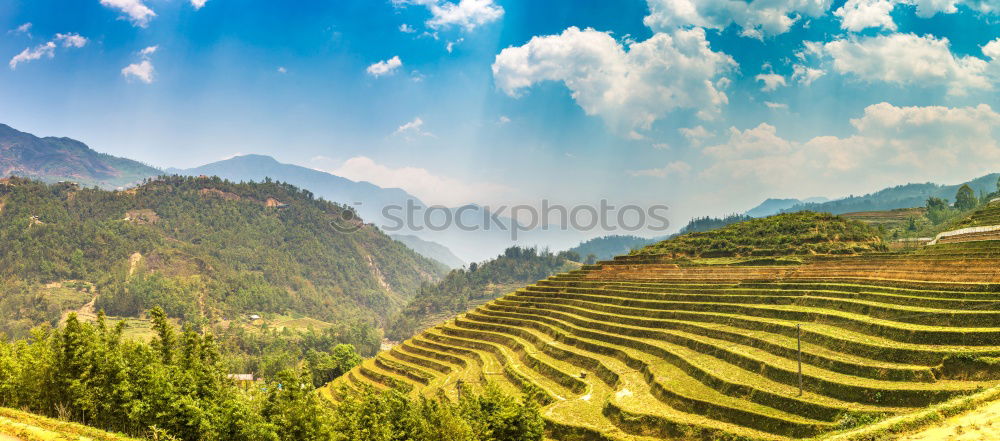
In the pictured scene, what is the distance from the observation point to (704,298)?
36188mm

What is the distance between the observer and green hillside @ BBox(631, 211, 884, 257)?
148ft

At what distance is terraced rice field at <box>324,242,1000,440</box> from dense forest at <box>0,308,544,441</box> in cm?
308

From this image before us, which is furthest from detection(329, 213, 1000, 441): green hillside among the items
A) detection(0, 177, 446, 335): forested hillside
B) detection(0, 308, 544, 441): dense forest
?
detection(0, 177, 446, 335): forested hillside

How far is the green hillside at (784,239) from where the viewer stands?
4516 cm

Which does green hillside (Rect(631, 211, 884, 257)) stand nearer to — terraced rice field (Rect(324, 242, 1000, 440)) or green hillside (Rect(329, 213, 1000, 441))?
green hillside (Rect(329, 213, 1000, 441))

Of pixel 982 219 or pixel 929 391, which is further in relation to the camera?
pixel 982 219

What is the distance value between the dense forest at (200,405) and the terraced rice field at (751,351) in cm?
308

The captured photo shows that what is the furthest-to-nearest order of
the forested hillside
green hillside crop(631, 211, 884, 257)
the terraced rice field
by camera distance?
the forested hillside, green hillside crop(631, 211, 884, 257), the terraced rice field

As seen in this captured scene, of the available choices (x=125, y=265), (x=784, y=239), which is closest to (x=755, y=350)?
(x=784, y=239)

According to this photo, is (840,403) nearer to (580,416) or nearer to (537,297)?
(580,416)

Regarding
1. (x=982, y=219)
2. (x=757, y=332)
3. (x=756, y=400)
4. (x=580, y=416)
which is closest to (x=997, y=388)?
(x=756, y=400)

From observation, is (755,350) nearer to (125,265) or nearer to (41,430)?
(41,430)

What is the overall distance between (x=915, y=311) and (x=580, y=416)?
51.6ft

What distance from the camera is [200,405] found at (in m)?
24.3
